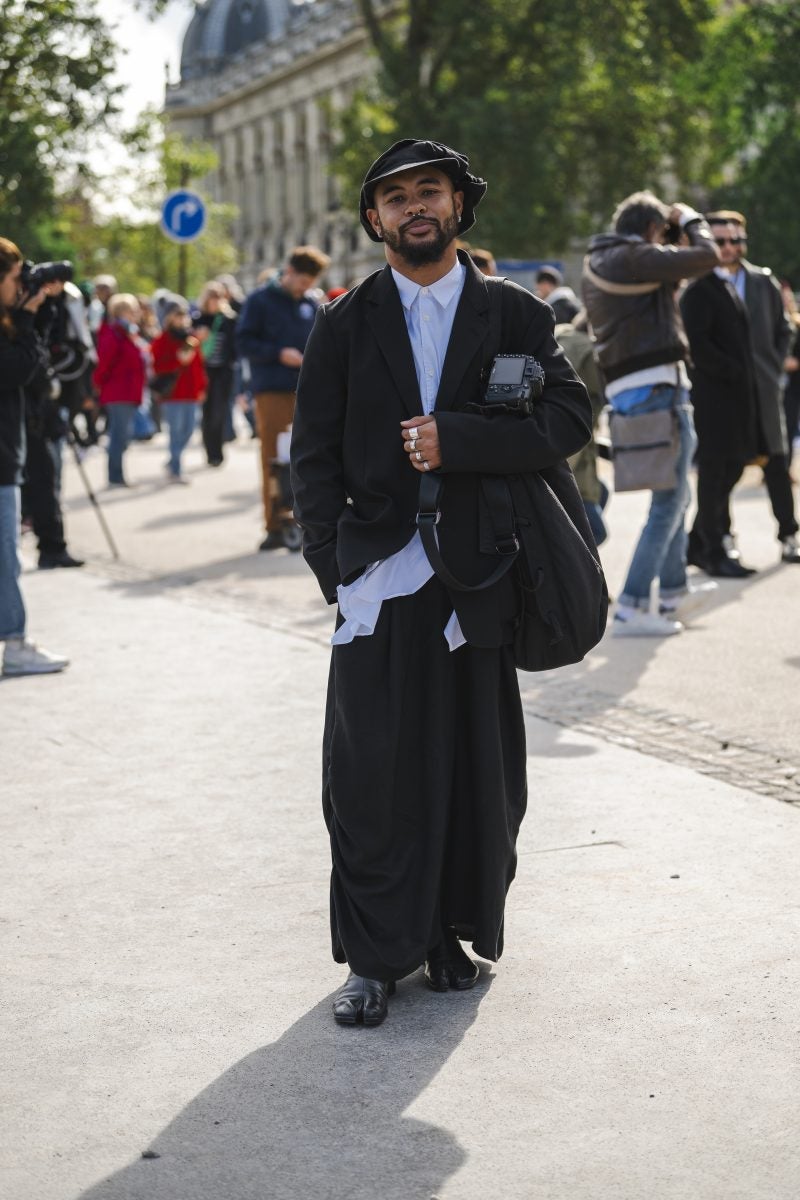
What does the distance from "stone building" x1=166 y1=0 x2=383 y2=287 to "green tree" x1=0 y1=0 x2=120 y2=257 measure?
61.2 meters

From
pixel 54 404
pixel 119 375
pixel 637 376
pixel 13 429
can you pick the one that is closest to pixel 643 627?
pixel 637 376

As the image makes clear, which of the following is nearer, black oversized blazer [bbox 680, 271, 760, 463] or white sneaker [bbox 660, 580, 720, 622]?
white sneaker [bbox 660, 580, 720, 622]

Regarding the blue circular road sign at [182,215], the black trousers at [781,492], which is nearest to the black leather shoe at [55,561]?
the black trousers at [781,492]

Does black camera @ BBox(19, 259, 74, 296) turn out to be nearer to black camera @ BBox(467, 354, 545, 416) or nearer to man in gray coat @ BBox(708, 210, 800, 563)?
man in gray coat @ BBox(708, 210, 800, 563)

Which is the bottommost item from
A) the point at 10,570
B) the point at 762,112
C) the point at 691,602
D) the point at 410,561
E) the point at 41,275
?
the point at 691,602

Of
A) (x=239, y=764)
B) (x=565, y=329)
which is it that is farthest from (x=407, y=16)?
(x=239, y=764)

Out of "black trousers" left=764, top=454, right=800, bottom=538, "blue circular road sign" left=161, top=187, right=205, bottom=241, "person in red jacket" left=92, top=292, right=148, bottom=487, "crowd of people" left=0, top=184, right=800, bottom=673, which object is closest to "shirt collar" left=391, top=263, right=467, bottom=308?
"crowd of people" left=0, top=184, right=800, bottom=673

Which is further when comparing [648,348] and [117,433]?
[117,433]

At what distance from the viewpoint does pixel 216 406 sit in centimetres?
2084

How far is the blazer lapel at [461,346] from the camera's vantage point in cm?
442

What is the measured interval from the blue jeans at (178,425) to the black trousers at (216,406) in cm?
51

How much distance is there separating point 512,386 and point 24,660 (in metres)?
5.18

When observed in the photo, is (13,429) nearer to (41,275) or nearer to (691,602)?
(41,275)

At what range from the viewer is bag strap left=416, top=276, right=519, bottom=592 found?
14.2 feet
